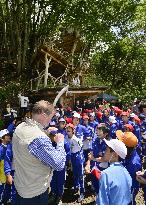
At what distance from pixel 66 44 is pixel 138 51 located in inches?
335

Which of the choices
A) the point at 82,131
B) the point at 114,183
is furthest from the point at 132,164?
the point at 82,131

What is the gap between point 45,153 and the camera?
4.14 meters

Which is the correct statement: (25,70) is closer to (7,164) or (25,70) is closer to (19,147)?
(7,164)

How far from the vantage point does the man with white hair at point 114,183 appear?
402 centimetres

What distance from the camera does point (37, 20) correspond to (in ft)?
82.0

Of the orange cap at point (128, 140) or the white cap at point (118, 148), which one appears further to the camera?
the orange cap at point (128, 140)

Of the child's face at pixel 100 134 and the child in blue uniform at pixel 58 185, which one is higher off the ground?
the child's face at pixel 100 134

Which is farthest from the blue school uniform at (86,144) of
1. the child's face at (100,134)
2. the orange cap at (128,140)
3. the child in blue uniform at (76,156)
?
the orange cap at (128,140)

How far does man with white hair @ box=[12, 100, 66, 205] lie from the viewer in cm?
Answer: 417

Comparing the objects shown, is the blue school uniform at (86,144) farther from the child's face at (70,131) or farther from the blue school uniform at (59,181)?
the blue school uniform at (59,181)

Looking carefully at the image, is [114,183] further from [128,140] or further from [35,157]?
[128,140]

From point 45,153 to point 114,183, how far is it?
0.79 meters

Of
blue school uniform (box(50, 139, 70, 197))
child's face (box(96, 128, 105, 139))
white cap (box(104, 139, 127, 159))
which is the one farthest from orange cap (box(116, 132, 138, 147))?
blue school uniform (box(50, 139, 70, 197))

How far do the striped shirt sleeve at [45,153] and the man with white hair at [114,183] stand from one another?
1.63ft
